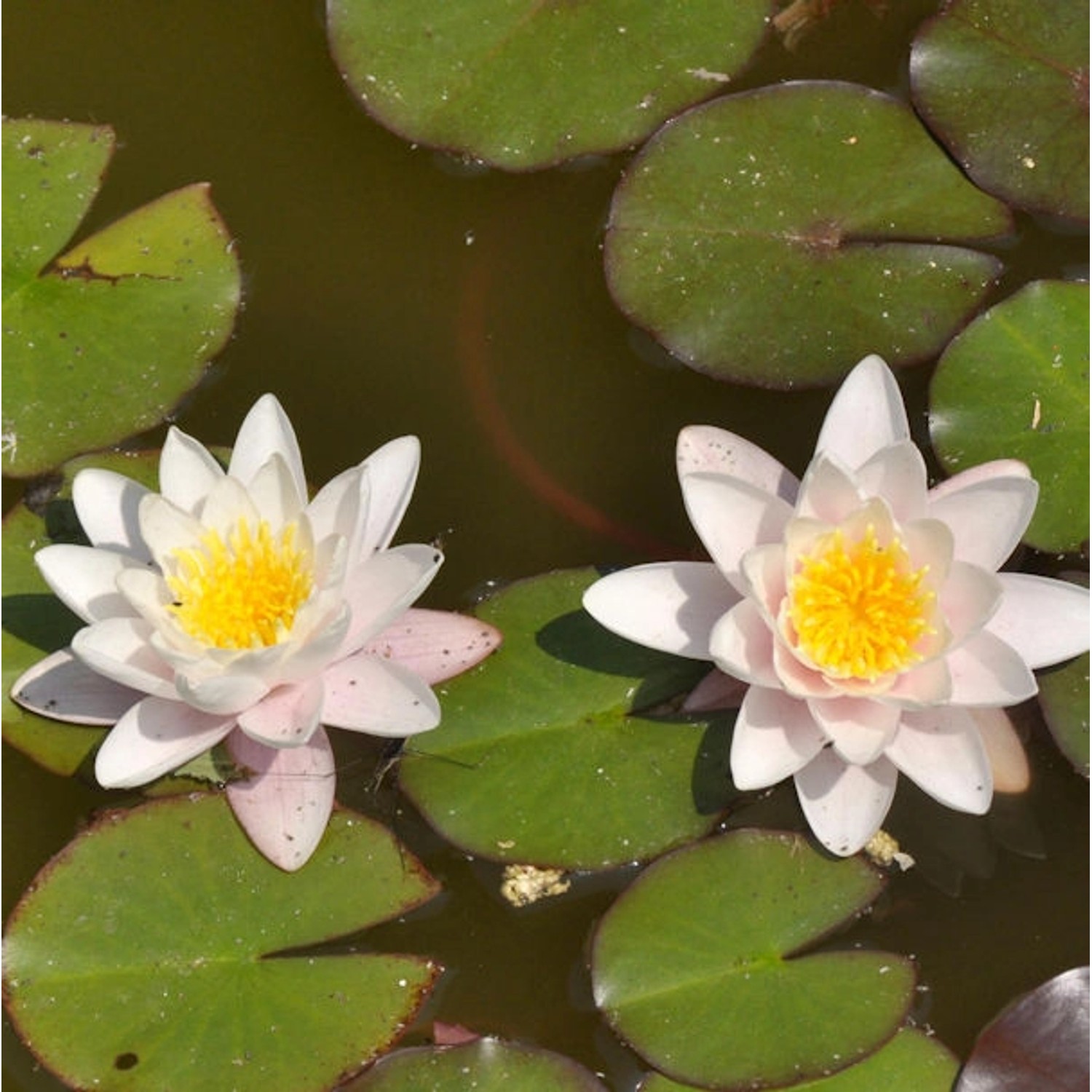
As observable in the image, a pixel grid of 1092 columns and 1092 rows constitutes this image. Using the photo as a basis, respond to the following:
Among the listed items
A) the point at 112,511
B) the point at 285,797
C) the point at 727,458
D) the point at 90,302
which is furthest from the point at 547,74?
the point at 285,797

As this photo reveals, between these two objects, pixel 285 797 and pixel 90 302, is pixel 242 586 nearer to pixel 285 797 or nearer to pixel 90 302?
pixel 285 797

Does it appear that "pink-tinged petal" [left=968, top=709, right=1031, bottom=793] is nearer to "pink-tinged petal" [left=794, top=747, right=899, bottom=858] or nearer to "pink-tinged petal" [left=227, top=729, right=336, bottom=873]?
"pink-tinged petal" [left=794, top=747, right=899, bottom=858]

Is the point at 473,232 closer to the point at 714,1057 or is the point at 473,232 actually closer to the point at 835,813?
the point at 835,813

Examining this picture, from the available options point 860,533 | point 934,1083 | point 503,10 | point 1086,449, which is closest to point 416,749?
point 860,533

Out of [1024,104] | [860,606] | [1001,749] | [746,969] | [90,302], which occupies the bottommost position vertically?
[746,969]

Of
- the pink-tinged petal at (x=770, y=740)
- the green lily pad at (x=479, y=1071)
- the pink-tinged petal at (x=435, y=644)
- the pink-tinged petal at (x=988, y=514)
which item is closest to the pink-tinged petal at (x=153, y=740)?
the pink-tinged petal at (x=435, y=644)

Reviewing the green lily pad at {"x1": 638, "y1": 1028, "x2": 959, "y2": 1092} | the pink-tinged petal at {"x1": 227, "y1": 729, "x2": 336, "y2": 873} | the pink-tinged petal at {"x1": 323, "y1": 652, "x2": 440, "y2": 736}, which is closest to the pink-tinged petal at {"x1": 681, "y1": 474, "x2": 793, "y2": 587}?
the pink-tinged petal at {"x1": 323, "y1": 652, "x2": 440, "y2": 736}

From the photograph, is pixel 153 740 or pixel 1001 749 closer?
pixel 153 740
